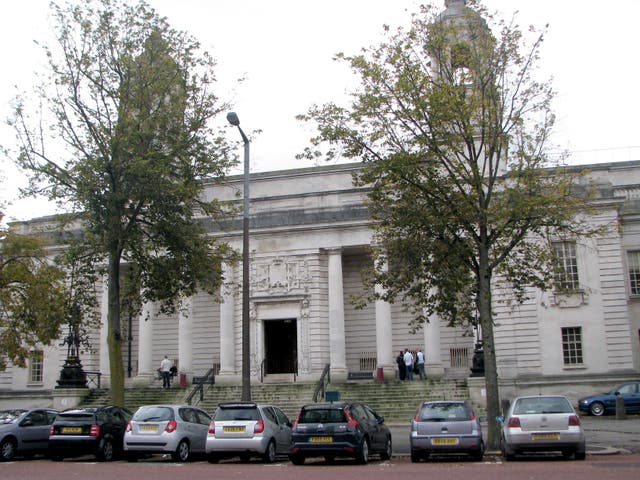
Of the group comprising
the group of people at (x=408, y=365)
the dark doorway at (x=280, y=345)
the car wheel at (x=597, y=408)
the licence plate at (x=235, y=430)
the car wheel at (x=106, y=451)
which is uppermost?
the dark doorway at (x=280, y=345)

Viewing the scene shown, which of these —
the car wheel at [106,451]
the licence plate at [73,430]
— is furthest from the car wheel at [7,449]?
the car wheel at [106,451]

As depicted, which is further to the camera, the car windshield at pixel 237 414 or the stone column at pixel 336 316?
the stone column at pixel 336 316

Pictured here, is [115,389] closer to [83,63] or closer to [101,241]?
[101,241]

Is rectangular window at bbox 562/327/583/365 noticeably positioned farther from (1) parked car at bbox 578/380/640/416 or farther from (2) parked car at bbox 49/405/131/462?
(2) parked car at bbox 49/405/131/462

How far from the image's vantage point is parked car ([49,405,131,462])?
61.1 ft

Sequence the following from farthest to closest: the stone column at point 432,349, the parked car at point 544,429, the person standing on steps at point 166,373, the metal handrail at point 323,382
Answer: the person standing on steps at point 166,373 < the stone column at point 432,349 < the metal handrail at point 323,382 < the parked car at point 544,429

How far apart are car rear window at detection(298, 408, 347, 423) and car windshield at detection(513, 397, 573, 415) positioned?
395 centimetres

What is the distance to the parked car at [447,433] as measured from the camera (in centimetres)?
1636

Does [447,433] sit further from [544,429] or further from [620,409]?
[620,409]

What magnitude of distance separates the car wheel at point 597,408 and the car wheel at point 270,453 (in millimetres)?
17852

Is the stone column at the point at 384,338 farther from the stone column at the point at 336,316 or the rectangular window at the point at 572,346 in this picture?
the rectangular window at the point at 572,346

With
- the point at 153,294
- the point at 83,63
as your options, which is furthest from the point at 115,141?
the point at 153,294

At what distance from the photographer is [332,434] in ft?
53.9

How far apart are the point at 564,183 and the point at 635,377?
17.1m
